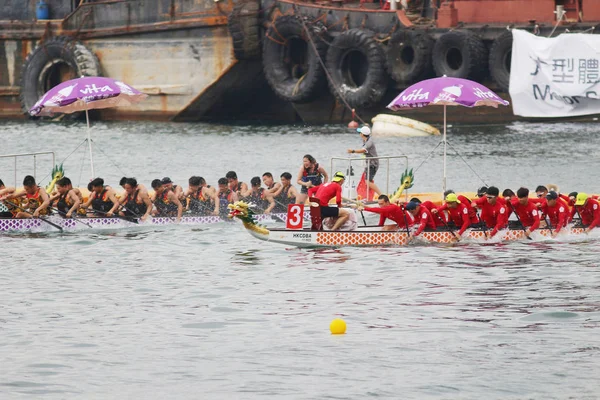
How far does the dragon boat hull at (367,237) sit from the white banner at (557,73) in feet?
55.6

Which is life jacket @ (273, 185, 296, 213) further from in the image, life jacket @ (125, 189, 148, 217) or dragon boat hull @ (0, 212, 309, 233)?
life jacket @ (125, 189, 148, 217)

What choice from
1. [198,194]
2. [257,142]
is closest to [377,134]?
[257,142]

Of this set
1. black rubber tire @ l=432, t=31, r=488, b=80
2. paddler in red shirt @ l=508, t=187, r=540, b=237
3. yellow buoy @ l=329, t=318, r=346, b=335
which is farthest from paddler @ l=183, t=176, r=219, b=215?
black rubber tire @ l=432, t=31, r=488, b=80

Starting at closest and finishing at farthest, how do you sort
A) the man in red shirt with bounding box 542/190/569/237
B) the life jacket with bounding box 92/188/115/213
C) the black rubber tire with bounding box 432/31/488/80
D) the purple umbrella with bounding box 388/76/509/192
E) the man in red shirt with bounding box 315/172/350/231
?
the man in red shirt with bounding box 315/172/350/231
the man in red shirt with bounding box 542/190/569/237
the purple umbrella with bounding box 388/76/509/192
the life jacket with bounding box 92/188/115/213
the black rubber tire with bounding box 432/31/488/80

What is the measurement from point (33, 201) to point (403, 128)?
83.0ft

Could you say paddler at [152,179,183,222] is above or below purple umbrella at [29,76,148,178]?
below

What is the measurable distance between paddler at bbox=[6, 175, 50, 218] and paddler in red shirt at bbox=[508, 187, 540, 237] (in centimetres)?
1123

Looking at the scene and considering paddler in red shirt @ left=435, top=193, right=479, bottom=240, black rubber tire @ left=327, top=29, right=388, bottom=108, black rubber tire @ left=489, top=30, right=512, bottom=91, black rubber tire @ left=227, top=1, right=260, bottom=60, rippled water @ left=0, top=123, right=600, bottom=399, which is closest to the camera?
rippled water @ left=0, top=123, right=600, bottom=399

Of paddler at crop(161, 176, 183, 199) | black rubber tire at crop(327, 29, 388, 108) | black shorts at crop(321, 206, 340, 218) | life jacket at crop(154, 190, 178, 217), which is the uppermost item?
black rubber tire at crop(327, 29, 388, 108)

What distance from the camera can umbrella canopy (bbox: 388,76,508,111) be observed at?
30.5 m

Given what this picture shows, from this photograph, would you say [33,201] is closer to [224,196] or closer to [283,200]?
[224,196]

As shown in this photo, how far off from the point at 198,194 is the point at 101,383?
1436cm

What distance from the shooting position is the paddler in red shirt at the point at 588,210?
28.6 metres

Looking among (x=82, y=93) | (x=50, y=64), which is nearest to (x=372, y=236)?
(x=82, y=93)
